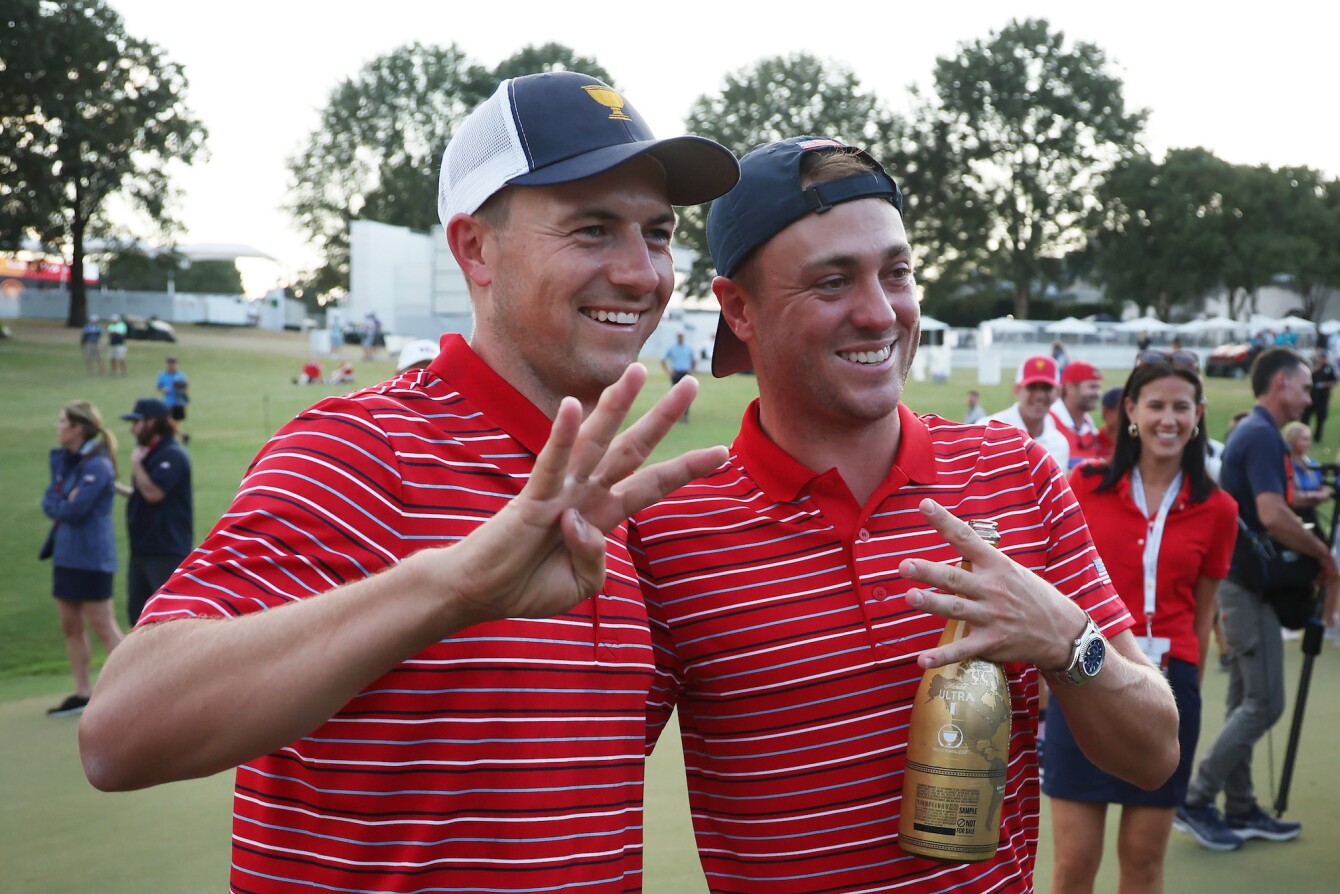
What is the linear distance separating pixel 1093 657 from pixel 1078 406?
291 inches

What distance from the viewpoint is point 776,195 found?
8.13 feet

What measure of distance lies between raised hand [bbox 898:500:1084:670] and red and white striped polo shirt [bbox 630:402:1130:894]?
327mm

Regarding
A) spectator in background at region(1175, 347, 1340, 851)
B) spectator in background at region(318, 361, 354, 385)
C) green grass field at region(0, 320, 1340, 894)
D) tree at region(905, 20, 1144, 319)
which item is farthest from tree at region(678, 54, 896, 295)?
spectator in background at region(1175, 347, 1340, 851)

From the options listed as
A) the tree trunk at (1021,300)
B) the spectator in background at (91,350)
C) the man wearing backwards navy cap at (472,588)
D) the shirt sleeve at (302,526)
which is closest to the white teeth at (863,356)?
the man wearing backwards navy cap at (472,588)

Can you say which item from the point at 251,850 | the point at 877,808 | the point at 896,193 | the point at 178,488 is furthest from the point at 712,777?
the point at 178,488

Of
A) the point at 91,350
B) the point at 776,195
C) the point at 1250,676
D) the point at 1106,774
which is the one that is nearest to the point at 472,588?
the point at 776,195

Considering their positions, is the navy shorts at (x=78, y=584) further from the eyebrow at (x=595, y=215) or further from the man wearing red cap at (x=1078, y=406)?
the eyebrow at (x=595, y=215)

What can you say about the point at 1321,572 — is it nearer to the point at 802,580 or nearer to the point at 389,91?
the point at 802,580

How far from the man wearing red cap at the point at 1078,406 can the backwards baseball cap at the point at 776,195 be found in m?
6.55

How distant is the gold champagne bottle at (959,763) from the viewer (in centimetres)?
202

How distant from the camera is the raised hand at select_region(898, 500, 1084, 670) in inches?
74.7

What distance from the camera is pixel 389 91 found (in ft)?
207

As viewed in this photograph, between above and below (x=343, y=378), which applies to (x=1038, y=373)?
above

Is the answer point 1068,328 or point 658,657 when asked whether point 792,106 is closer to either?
point 1068,328
